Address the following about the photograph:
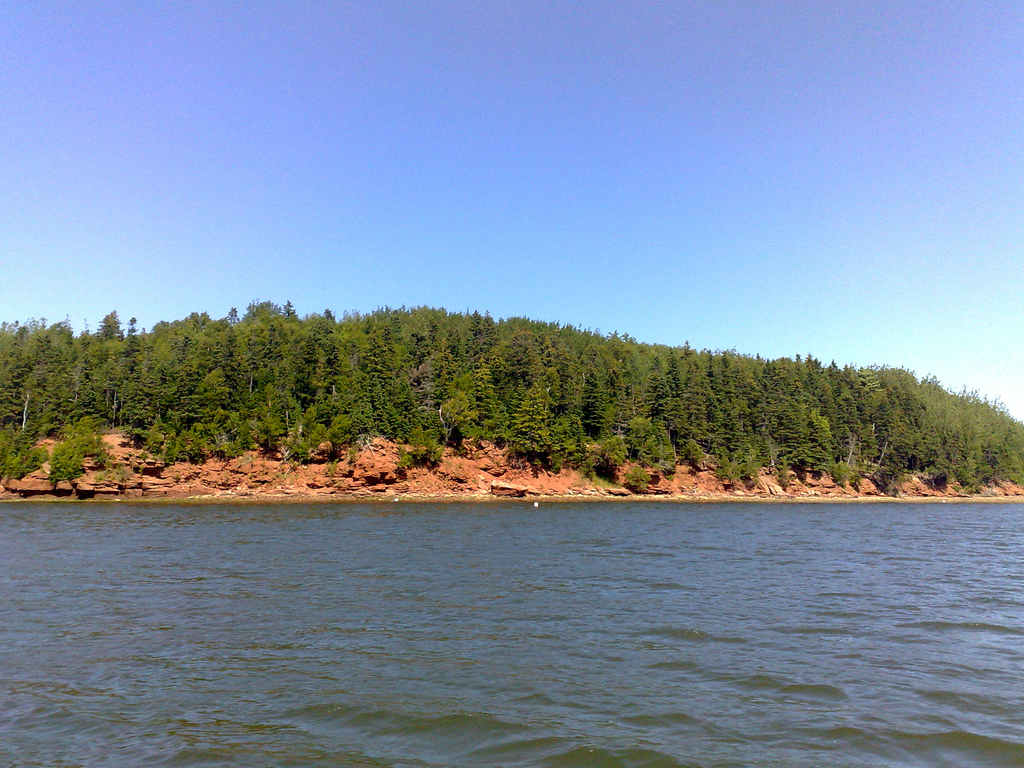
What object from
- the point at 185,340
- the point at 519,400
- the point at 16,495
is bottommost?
the point at 16,495

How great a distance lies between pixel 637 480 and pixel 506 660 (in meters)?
88.3

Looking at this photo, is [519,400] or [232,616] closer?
[232,616]

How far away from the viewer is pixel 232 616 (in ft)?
61.2

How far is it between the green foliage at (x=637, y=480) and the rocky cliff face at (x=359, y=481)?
1174 millimetres

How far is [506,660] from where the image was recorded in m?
14.4

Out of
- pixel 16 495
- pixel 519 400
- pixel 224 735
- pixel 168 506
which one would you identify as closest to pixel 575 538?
pixel 224 735

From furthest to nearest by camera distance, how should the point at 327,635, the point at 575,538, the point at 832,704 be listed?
the point at 575,538 < the point at 327,635 < the point at 832,704

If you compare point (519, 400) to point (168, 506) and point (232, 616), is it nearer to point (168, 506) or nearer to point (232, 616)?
point (168, 506)

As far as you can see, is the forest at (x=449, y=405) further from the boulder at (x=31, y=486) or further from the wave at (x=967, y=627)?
the wave at (x=967, y=627)

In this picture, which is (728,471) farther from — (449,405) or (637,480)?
(449,405)

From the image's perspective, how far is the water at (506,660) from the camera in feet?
33.0

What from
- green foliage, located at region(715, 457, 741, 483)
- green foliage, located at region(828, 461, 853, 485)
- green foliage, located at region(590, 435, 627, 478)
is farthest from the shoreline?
green foliage, located at region(590, 435, 627, 478)

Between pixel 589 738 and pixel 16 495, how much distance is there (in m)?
101

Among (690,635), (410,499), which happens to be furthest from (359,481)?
(690,635)
